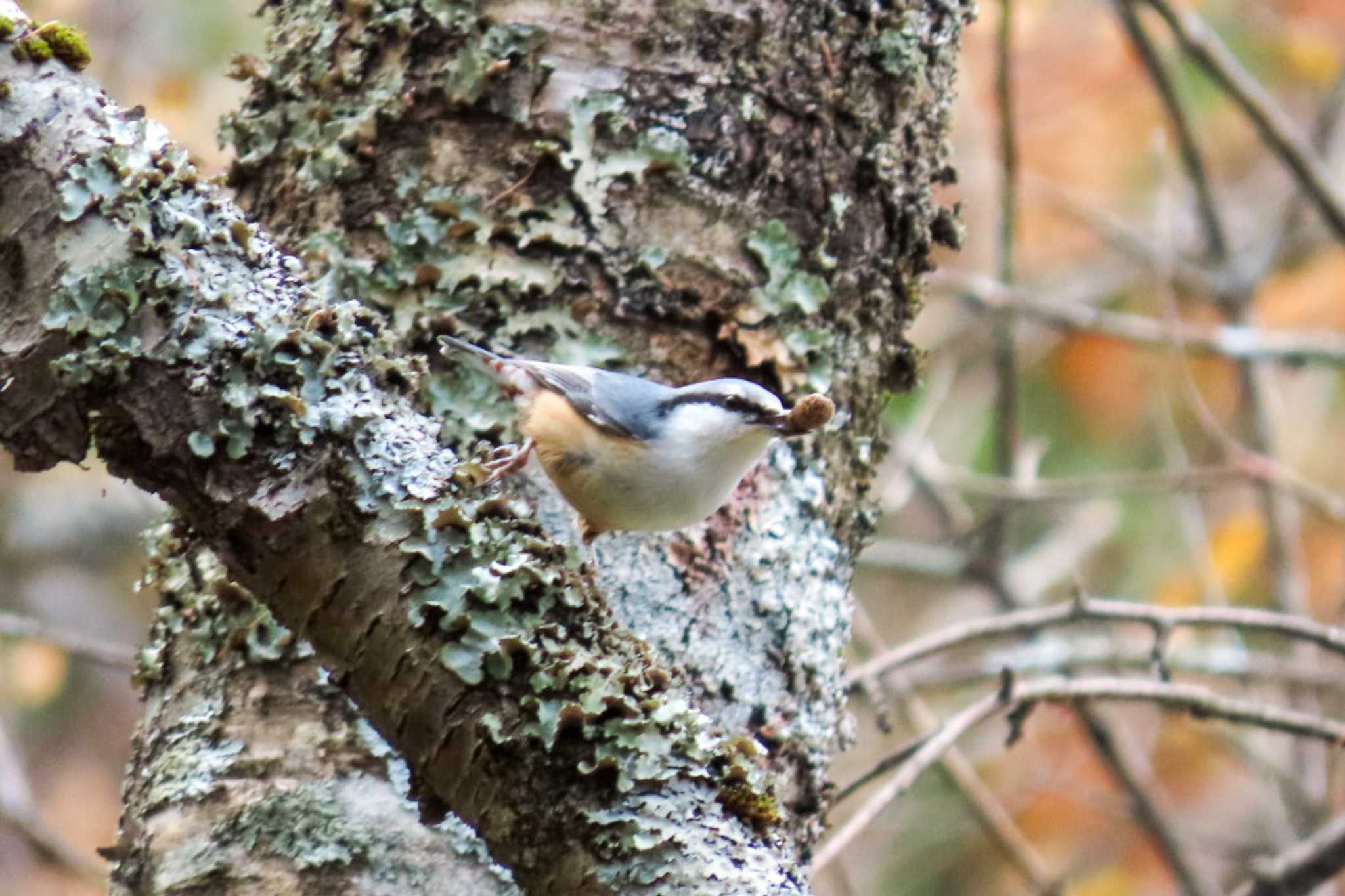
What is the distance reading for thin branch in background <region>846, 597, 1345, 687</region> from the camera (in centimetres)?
221

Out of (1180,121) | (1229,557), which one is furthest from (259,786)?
(1229,557)

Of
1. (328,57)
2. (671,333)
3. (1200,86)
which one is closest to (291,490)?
(671,333)

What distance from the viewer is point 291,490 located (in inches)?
53.9

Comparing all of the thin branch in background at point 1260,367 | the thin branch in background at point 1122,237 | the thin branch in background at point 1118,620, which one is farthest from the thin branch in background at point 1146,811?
the thin branch in background at point 1122,237

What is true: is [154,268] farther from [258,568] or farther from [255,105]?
[255,105]

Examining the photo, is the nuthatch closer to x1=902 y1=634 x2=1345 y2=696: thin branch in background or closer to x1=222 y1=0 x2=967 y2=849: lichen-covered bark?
x1=222 y1=0 x2=967 y2=849: lichen-covered bark

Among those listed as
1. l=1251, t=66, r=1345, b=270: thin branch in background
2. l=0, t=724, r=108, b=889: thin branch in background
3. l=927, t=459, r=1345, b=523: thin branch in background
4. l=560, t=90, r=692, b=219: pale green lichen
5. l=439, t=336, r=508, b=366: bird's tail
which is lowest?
l=0, t=724, r=108, b=889: thin branch in background

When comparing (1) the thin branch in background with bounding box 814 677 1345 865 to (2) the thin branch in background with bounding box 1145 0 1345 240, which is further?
(2) the thin branch in background with bounding box 1145 0 1345 240

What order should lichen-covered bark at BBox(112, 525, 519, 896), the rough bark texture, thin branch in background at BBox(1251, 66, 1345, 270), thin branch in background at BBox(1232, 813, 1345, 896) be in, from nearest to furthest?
the rough bark texture
lichen-covered bark at BBox(112, 525, 519, 896)
thin branch in background at BBox(1232, 813, 1345, 896)
thin branch in background at BBox(1251, 66, 1345, 270)

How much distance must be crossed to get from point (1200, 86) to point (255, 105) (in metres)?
5.36

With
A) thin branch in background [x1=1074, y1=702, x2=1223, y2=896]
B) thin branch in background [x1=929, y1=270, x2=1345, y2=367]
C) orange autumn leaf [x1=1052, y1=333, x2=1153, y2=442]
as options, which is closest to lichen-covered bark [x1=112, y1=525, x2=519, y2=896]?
thin branch in background [x1=1074, y1=702, x2=1223, y2=896]

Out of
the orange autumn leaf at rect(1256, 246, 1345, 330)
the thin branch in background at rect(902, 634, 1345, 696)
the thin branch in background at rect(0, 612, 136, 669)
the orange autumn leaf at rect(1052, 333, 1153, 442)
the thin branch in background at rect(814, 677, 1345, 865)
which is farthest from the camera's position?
the orange autumn leaf at rect(1052, 333, 1153, 442)

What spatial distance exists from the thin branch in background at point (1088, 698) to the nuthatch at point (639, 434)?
64cm

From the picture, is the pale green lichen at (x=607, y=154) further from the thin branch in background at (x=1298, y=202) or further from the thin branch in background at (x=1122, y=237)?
the thin branch in background at (x=1298, y=202)
